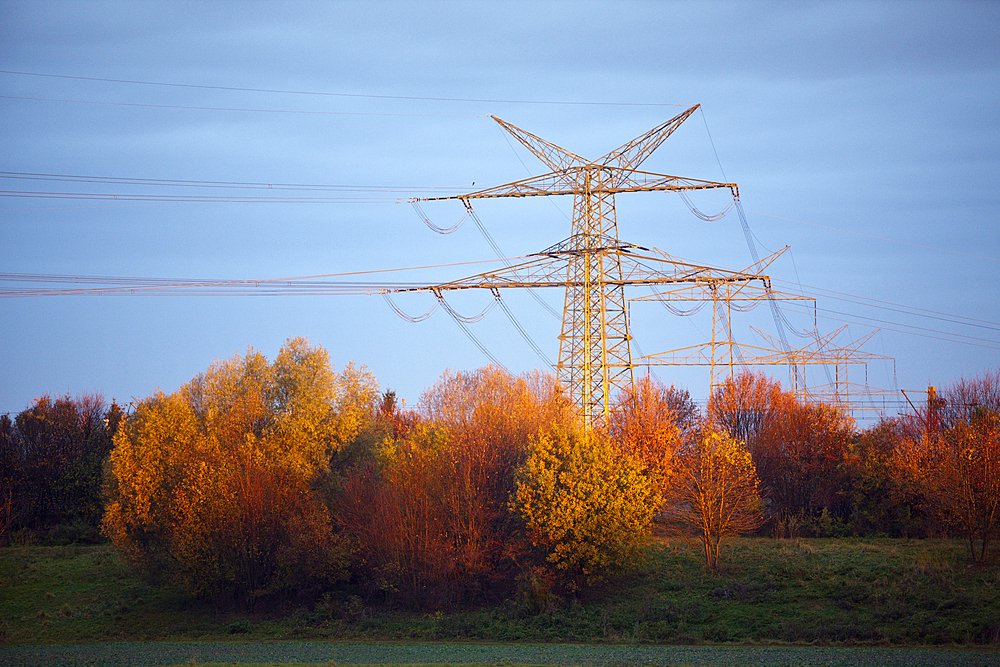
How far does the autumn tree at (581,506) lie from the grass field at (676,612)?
6.20ft

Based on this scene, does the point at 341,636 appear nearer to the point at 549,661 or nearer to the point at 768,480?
the point at 549,661

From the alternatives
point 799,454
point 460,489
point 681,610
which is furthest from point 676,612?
point 799,454

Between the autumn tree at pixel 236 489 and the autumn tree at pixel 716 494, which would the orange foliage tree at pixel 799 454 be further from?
the autumn tree at pixel 236 489

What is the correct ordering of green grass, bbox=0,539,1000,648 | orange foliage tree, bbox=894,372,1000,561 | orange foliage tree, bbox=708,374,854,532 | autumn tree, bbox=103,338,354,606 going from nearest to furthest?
green grass, bbox=0,539,1000,648 → orange foliage tree, bbox=894,372,1000,561 → autumn tree, bbox=103,338,354,606 → orange foliage tree, bbox=708,374,854,532

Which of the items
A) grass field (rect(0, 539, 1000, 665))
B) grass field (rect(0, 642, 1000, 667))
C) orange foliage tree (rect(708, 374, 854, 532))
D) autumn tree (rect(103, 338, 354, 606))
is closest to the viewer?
grass field (rect(0, 642, 1000, 667))

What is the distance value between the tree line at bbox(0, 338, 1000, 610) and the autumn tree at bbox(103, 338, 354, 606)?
112 mm

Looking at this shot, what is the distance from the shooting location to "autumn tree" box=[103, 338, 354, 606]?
152ft

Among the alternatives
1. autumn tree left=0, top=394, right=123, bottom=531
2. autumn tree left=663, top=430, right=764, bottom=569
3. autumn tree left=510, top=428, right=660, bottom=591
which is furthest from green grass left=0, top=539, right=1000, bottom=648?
autumn tree left=0, top=394, right=123, bottom=531

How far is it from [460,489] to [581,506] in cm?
779

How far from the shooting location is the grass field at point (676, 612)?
34688 mm

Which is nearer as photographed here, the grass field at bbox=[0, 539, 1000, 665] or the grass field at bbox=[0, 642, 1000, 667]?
the grass field at bbox=[0, 642, 1000, 667]

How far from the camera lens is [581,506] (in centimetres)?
4244

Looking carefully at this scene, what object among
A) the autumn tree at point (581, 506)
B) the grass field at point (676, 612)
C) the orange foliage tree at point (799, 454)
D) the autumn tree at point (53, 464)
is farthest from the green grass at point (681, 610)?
the autumn tree at point (53, 464)

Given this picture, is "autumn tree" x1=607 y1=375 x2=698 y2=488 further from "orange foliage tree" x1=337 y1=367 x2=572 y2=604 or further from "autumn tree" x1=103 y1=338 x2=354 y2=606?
"autumn tree" x1=103 y1=338 x2=354 y2=606
